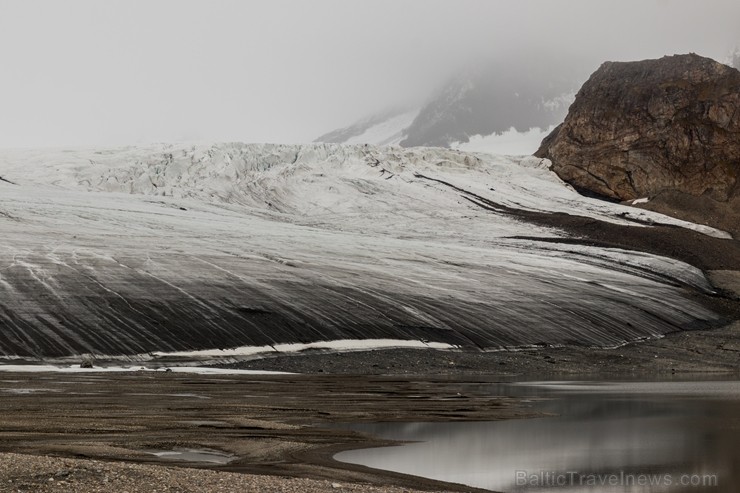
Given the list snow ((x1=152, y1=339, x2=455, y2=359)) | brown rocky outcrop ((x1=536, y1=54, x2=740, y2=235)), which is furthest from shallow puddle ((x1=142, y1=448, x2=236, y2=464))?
brown rocky outcrop ((x1=536, y1=54, x2=740, y2=235))

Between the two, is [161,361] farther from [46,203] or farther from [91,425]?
[46,203]

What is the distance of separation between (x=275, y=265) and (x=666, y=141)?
8787 centimetres

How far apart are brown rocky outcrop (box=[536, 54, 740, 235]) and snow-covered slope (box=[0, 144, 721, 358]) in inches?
818

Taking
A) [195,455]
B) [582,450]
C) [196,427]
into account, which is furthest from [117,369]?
[582,450]

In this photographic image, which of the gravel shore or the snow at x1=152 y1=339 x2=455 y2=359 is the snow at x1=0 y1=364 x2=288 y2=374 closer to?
the snow at x1=152 y1=339 x2=455 y2=359

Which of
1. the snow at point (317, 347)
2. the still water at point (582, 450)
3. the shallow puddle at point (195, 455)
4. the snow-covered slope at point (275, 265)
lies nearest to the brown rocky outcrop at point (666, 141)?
the snow-covered slope at point (275, 265)

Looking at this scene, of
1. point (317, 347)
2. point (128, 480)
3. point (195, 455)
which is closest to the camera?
point (128, 480)

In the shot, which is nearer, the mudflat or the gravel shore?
the gravel shore

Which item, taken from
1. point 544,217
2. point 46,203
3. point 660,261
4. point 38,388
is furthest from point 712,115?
point 38,388

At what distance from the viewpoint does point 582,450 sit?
1630cm

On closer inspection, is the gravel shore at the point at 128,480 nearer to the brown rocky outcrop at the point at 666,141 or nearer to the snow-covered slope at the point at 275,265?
the snow-covered slope at the point at 275,265

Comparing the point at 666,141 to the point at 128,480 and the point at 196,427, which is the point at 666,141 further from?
the point at 128,480

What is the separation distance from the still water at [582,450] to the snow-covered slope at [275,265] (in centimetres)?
2094

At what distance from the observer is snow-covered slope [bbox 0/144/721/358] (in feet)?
134
